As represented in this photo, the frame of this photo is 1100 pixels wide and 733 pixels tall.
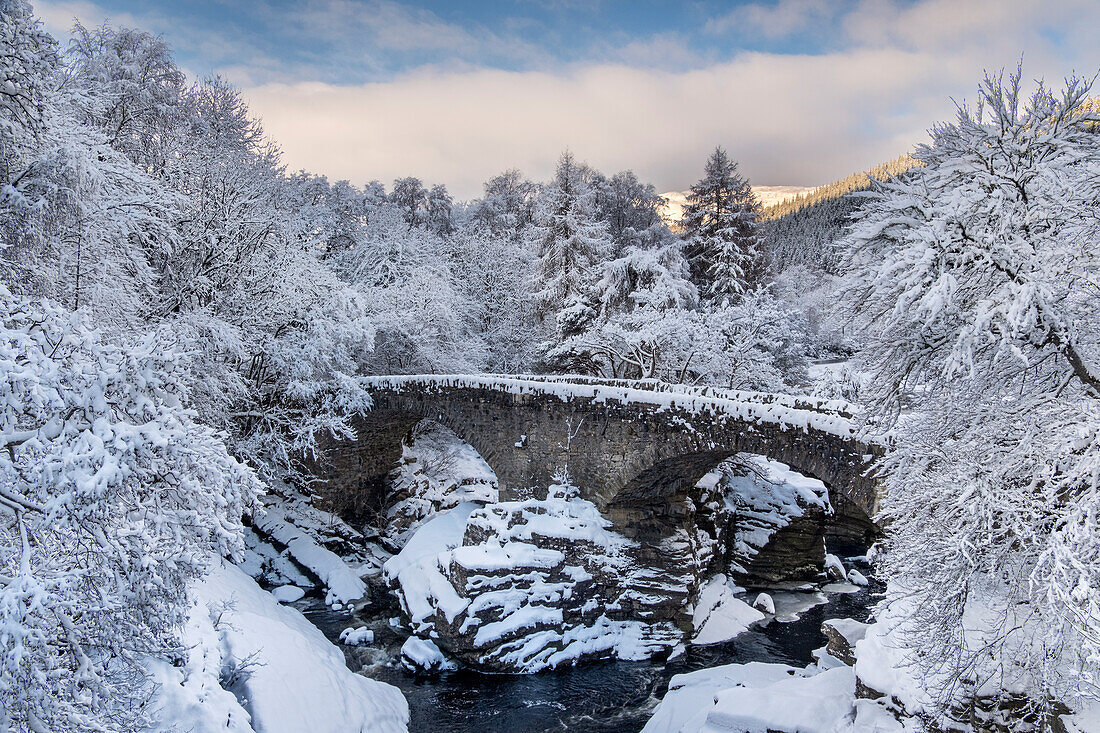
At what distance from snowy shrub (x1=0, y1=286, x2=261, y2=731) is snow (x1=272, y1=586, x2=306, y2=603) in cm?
1202

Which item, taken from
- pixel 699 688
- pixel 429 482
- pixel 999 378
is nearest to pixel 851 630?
pixel 699 688

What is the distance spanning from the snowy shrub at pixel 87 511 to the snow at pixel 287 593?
12021mm

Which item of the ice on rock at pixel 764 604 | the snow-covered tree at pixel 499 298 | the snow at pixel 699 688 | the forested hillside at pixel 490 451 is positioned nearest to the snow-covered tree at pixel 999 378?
the forested hillside at pixel 490 451

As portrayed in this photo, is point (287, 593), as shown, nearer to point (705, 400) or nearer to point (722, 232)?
point (705, 400)

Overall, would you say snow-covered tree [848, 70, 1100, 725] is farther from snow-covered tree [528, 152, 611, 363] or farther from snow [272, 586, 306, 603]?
snow-covered tree [528, 152, 611, 363]

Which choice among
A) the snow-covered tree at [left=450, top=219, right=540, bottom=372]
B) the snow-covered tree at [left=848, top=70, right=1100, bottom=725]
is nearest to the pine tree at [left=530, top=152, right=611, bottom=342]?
the snow-covered tree at [left=450, top=219, right=540, bottom=372]

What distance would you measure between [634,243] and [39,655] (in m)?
27.8

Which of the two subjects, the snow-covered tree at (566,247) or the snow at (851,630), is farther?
the snow-covered tree at (566,247)

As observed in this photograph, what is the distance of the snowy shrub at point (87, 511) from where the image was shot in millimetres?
3227

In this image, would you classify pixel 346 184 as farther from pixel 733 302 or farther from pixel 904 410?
pixel 904 410

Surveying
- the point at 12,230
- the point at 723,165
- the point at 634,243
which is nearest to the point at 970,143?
the point at 12,230

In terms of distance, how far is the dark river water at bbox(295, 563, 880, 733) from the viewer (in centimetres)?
1084

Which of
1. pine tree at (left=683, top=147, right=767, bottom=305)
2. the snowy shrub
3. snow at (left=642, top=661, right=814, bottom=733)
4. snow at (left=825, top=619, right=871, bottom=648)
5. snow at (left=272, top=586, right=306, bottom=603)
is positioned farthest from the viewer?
pine tree at (left=683, top=147, right=767, bottom=305)

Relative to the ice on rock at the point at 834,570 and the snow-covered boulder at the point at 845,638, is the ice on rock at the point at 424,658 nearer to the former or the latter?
the snow-covered boulder at the point at 845,638
